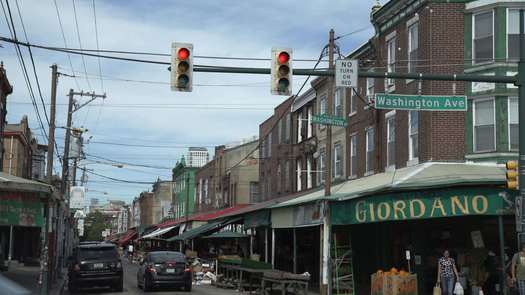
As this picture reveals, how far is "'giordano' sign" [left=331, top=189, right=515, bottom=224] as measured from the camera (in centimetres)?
1884

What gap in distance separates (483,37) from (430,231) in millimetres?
6965

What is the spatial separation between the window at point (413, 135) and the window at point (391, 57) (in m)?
2.02

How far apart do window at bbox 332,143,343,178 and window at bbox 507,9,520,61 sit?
11.2 m

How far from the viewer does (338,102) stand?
1294 inches

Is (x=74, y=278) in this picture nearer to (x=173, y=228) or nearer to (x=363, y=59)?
(x=363, y=59)

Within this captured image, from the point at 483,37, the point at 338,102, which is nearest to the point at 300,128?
the point at 338,102

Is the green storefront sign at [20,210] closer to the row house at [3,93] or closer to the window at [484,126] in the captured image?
the window at [484,126]

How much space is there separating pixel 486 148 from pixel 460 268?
4142mm

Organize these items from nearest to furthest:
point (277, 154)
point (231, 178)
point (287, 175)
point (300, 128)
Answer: point (300, 128) → point (287, 175) → point (277, 154) → point (231, 178)

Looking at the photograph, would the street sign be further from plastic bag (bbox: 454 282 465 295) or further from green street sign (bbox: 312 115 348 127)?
plastic bag (bbox: 454 282 465 295)

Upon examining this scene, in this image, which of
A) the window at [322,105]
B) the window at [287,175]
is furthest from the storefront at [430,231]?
the window at [287,175]

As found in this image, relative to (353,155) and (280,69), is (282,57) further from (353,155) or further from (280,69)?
(353,155)

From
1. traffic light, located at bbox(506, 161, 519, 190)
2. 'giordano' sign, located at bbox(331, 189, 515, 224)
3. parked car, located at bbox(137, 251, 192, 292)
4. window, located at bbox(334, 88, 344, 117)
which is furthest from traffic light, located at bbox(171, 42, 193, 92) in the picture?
window, located at bbox(334, 88, 344, 117)

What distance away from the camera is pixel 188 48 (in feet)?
47.9
